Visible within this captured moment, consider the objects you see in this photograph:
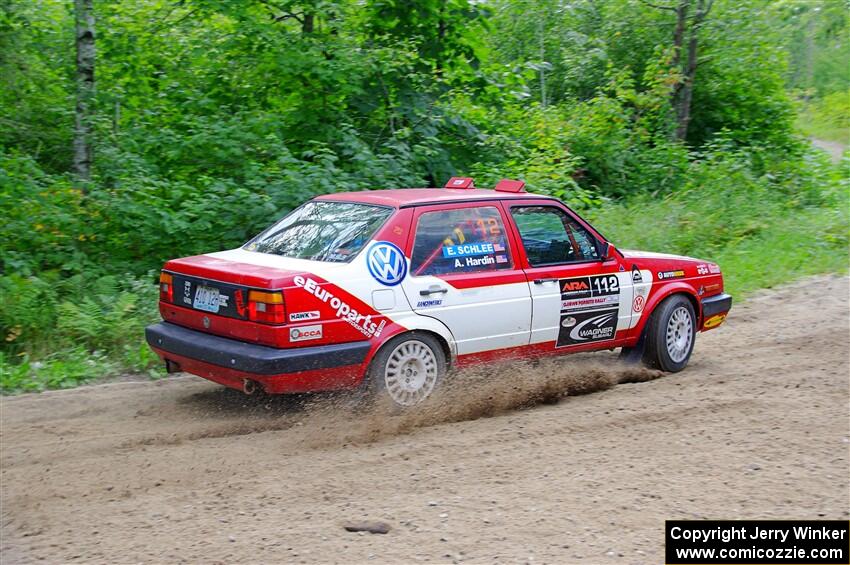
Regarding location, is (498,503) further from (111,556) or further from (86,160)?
(86,160)

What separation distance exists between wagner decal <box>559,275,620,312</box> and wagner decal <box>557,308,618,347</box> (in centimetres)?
7

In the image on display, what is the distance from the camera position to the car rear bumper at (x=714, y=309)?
26.5 feet

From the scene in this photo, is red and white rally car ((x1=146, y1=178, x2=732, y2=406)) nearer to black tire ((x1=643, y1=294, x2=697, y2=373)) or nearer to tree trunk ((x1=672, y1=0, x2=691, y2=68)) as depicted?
black tire ((x1=643, y1=294, x2=697, y2=373))

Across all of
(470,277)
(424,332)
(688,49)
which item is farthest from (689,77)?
(424,332)

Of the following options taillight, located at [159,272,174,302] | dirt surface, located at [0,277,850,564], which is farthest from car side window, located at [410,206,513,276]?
taillight, located at [159,272,174,302]

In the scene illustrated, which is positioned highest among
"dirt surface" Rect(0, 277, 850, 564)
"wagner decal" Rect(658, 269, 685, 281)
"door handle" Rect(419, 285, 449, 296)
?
"door handle" Rect(419, 285, 449, 296)

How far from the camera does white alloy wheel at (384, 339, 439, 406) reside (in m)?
6.21

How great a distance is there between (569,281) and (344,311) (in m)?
2.02

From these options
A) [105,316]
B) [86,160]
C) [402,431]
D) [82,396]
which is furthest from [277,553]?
[86,160]

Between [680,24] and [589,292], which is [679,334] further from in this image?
[680,24]

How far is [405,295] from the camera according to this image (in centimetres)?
624

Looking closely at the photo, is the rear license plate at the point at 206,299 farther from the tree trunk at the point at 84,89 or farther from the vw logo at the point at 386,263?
the tree trunk at the point at 84,89

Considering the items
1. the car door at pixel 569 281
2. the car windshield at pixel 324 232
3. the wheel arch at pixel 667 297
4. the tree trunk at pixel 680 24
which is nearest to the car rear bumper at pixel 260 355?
the car windshield at pixel 324 232

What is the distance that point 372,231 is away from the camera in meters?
6.35
